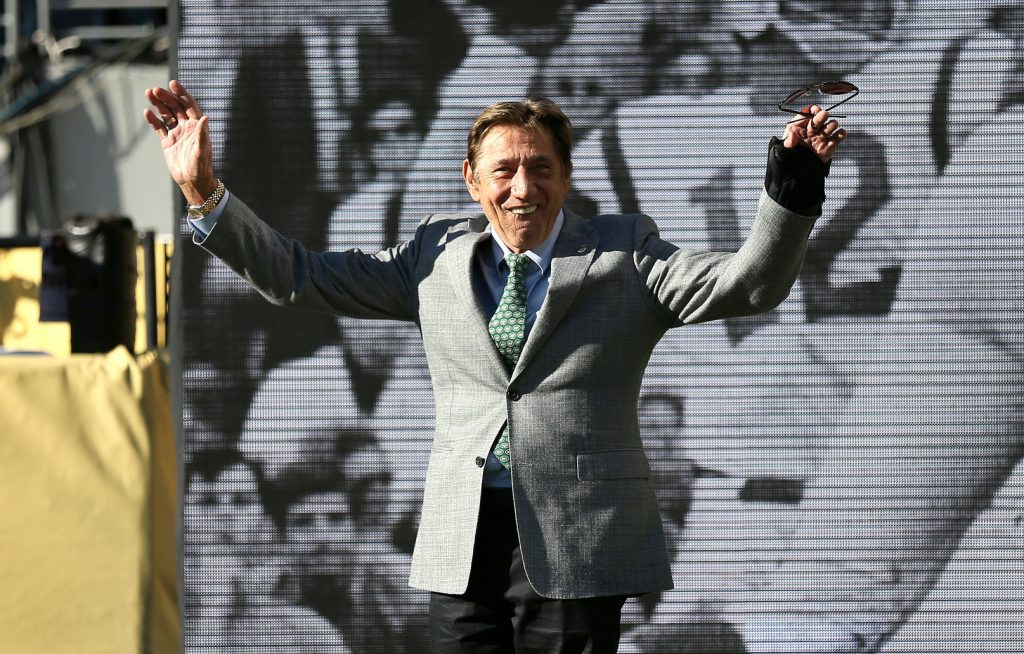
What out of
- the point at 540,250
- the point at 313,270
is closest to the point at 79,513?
the point at 313,270

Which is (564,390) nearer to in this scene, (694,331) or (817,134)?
(817,134)

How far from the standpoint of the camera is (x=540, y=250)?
8.39 feet

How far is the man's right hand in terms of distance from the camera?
2445 millimetres

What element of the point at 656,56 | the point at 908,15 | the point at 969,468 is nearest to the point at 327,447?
the point at 656,56

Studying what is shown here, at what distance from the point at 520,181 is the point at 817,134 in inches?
21.7

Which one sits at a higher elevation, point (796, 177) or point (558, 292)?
point (796, 177)

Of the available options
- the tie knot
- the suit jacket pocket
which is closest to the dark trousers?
the suit jacket pocket

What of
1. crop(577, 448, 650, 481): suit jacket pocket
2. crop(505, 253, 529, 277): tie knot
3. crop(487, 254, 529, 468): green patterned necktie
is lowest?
crop(577, 448, 650, 481): suit jacket pocket

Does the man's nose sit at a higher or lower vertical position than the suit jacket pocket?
higher

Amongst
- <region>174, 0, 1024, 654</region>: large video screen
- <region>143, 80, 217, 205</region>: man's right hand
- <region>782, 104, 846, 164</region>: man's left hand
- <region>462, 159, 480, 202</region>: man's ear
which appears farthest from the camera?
<region>174, 0, 1024, 654</region>: large video screen

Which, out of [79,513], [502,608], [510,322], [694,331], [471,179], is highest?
[471,179]

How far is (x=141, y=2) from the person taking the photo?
34.5ft

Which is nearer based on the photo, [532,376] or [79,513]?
[532,376]

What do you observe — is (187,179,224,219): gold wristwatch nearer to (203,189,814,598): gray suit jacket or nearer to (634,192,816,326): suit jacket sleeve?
(203,189,814,598): gray suit jacket
